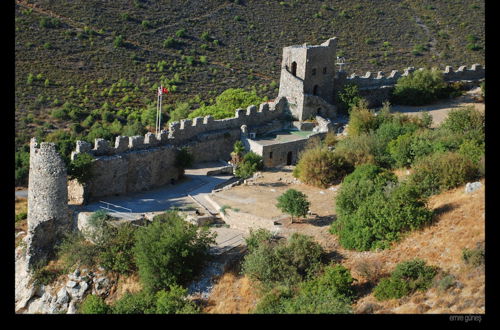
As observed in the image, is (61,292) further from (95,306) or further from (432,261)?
(432,261)

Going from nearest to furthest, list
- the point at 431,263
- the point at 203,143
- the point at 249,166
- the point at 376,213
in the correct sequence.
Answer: the point at 431,263, the point at 376,213, the point at 249,166, the point at 203,143

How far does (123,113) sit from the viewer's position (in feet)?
157

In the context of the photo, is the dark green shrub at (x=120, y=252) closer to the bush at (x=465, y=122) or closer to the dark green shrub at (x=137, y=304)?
the dark green shrub at (x=137, y=304)

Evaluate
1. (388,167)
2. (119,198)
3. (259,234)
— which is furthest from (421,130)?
(119,198)

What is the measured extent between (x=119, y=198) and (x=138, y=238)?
504 cm

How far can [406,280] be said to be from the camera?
18.7 meters

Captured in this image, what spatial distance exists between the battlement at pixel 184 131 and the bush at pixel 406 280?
12430 millimetres

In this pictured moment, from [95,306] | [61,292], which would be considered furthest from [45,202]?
[95,306]

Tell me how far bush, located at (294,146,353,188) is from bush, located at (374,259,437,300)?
27.7ft

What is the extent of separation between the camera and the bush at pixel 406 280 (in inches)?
722

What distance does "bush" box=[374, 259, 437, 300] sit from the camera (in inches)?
722

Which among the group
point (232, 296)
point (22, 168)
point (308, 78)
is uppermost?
point (308, 78)

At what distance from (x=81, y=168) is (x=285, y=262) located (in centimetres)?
884
